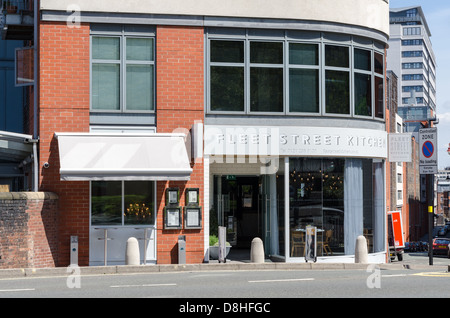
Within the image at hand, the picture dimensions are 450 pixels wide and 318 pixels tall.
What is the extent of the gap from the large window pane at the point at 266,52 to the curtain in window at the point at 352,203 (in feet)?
13.8

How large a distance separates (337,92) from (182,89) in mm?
5282

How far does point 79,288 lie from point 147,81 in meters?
8.90

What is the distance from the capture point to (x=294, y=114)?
73.3ft

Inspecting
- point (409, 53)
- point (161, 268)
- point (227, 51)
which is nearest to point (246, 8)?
point (227, 51)

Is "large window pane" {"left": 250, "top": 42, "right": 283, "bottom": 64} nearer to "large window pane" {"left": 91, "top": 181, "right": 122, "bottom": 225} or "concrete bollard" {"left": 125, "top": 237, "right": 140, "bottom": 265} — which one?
"large window pane" {"left": 91, "top": 181, "right": 122, "bottom": 225}

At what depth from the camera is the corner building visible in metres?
21.1

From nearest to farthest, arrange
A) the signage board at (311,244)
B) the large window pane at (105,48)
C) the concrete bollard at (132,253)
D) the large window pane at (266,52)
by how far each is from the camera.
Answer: the concrete bollard at (132,253) < the signage board at (311,244) < the large window pane at (105,48) < the large window pane at (266,52)

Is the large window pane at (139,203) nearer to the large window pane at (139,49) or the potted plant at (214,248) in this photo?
the potted plant at (214,248)

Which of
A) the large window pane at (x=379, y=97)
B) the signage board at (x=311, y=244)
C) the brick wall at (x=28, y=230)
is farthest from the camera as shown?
the large window pane at (x=379, y=97)

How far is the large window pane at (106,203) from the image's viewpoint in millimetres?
21241

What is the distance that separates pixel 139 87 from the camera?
71.4ft

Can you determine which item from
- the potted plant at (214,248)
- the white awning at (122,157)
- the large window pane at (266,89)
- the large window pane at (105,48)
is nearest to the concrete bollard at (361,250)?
the potted plant at (214,248)

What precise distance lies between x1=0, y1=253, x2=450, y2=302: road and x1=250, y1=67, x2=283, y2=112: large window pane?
20.1ft

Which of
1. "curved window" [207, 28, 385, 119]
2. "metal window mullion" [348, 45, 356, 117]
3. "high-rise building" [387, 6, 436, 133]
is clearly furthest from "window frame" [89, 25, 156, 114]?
"high-rise building" [387, 6, 436, 133]
